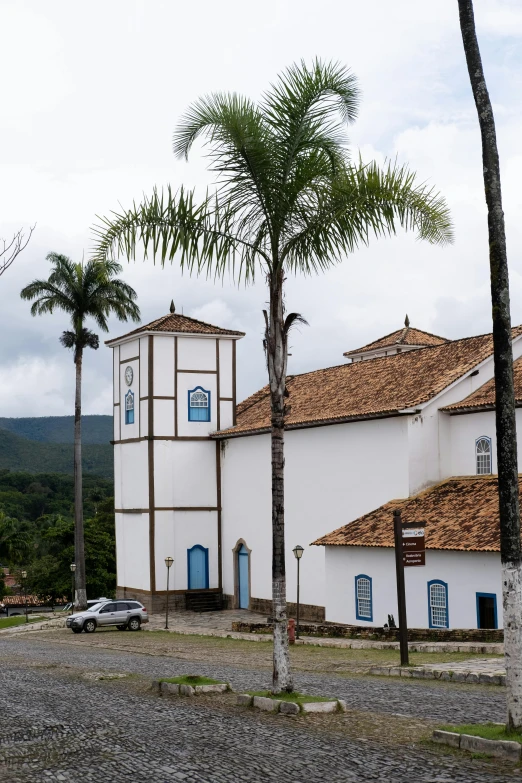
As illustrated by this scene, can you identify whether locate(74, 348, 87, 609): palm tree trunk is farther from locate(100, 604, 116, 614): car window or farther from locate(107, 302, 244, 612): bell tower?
locate(100, 604, 116, 614): car window

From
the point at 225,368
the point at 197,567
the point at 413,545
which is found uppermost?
the point at 225,368

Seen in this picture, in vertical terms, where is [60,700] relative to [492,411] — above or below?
below

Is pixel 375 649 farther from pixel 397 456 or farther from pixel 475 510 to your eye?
pixel 397 456

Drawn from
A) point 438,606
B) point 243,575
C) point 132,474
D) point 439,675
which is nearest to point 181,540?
point 243,575

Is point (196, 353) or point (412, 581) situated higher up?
point (196, 353)

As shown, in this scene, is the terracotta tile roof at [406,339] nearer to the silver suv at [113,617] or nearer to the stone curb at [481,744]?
the silver suv at [113,617]

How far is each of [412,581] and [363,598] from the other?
235cm

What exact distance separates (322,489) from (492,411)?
23.0 ft

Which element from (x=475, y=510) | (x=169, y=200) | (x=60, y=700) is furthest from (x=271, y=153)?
(x=475, y=510)

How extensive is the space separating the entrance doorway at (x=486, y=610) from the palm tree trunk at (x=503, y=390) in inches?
591

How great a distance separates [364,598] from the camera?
1112 inches

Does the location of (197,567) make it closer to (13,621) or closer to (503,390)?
(13,621)

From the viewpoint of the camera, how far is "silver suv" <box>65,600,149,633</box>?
112ft

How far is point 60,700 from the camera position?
14.3 meters
